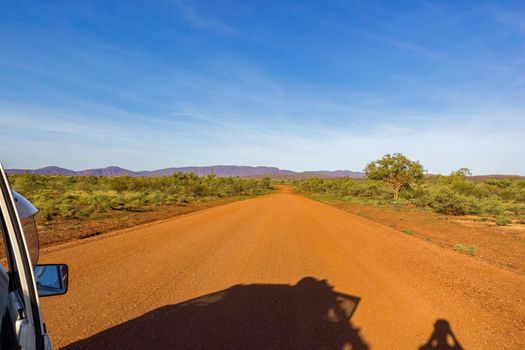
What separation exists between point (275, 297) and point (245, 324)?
3.86ft

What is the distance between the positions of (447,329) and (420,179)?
36.1m

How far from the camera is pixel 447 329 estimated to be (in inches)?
183

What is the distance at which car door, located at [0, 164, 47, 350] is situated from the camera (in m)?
1.48

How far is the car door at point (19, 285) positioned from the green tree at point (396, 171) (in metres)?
38.3

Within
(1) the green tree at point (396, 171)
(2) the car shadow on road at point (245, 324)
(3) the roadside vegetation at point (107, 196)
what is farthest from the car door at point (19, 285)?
(1) the green tree at point (396, 171)

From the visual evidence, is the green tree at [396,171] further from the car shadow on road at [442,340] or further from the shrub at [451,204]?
the car shadow on road at [442,340]

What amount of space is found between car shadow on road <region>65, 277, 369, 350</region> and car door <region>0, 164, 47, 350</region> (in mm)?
2596

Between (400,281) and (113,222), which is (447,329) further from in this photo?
(113,222)

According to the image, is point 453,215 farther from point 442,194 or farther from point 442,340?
point 442,340

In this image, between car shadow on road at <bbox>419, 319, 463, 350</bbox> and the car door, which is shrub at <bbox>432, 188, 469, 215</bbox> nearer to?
car shadow on road at <bbox>419, 319, 463, 350</bbox>

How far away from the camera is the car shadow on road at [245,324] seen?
3.97 metres

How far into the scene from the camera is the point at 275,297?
5.60m

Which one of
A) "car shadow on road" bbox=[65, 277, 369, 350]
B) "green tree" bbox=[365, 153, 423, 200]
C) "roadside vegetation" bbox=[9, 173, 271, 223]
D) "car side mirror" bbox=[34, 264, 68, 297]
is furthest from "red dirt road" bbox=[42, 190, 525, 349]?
"green tree" bbox=[365, 153, 423, 200]

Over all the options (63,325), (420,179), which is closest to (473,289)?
(63,325)
